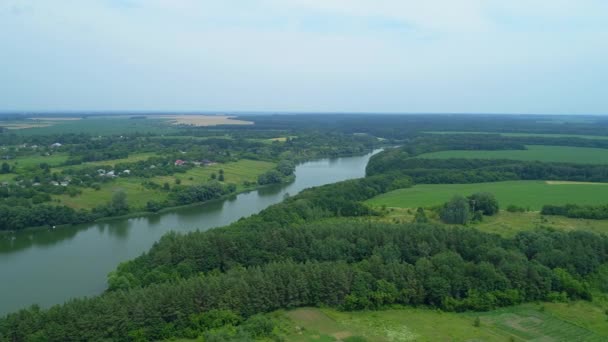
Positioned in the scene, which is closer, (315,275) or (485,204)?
(315,275)

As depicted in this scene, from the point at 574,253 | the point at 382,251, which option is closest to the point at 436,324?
the point at 382,251

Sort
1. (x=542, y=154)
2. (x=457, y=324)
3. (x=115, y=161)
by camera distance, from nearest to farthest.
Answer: (x=457, y=324) < (x=115, y=161) < (x=542, y=154)

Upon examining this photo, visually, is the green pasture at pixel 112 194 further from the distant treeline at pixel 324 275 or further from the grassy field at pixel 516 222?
the grassy field at pixel 516 222

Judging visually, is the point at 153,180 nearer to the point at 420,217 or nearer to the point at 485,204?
the point at 420,217

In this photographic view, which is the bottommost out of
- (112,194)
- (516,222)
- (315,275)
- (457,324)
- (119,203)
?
(457,324)

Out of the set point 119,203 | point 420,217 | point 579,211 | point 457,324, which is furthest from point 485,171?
point 119,203

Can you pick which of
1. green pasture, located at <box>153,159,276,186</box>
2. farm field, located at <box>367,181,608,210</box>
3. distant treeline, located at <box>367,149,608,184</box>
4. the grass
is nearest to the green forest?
farm field, located at <box>367,181,608,210</box>
